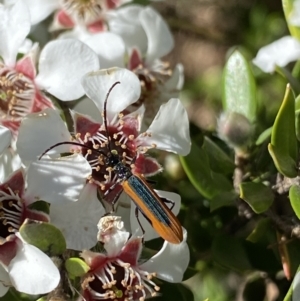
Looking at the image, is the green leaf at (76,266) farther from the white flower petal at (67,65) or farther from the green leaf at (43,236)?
the white flower petal at (67,65)

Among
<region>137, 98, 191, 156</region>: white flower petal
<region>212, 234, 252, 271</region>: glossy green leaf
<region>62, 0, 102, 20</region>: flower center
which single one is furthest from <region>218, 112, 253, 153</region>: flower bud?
<region>62, 0, 102, 20</region>: flower center

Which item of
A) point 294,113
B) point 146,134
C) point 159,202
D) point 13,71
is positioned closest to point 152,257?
point 159,202

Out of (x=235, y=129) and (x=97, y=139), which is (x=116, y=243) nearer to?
(x=97, y=139)

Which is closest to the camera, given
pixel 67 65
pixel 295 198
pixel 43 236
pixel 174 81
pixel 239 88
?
pixel 43 236

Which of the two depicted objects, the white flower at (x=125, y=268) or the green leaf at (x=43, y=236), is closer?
the green leaf at (x=43, y=236)

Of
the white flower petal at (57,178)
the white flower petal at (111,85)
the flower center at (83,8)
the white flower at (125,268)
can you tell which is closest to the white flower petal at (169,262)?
the white flower at (125,268)

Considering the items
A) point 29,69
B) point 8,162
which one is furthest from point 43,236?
point 29,69
